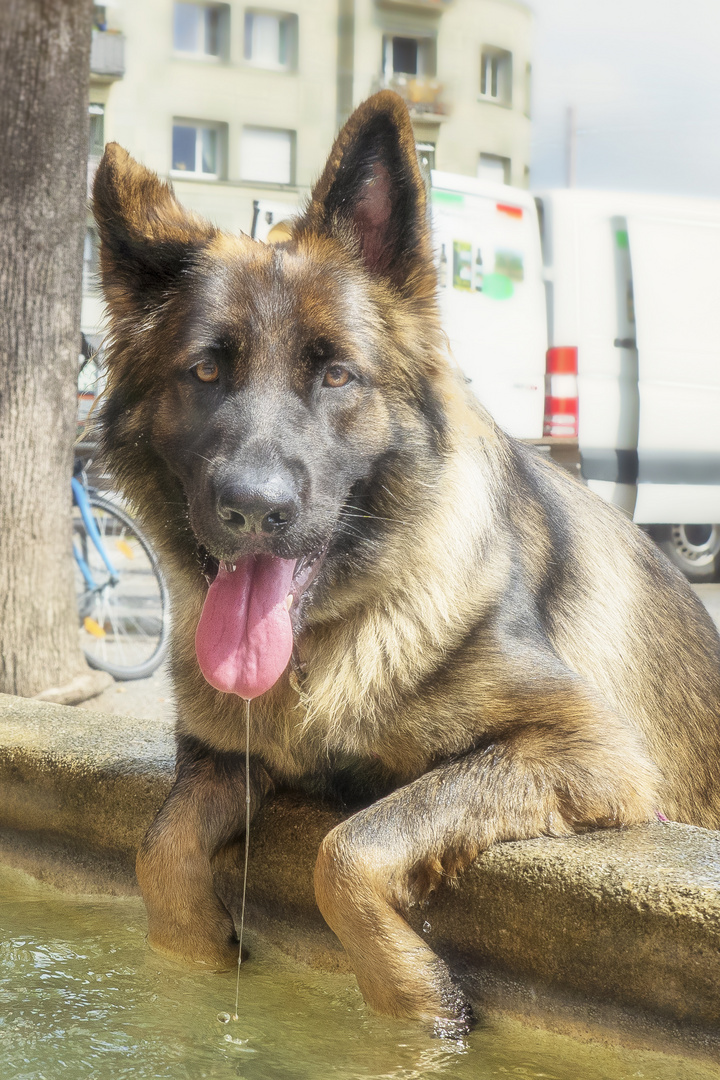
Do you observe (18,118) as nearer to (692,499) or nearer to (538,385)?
(538,385)

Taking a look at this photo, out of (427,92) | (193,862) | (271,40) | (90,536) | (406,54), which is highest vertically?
(271,40)

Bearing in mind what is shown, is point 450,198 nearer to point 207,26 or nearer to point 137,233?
point 137,233

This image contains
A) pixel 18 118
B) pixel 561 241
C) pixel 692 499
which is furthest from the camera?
pixel 692 499

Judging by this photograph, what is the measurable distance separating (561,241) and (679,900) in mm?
6681

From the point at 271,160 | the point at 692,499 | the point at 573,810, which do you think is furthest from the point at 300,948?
the point at 271,160

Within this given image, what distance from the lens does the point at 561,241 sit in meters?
7.80

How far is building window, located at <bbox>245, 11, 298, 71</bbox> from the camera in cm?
2461

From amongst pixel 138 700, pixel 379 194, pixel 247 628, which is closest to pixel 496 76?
pixel 138 700

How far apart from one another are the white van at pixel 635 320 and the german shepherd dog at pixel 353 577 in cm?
545

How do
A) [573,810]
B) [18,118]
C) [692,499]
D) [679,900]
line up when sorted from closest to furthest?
[679,900] → [573,810] → [18,118] → [692,499]

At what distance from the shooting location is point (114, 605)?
6449mm

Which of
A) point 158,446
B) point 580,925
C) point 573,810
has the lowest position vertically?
point 580,925

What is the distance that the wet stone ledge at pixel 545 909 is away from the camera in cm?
183

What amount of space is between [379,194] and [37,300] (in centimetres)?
237
